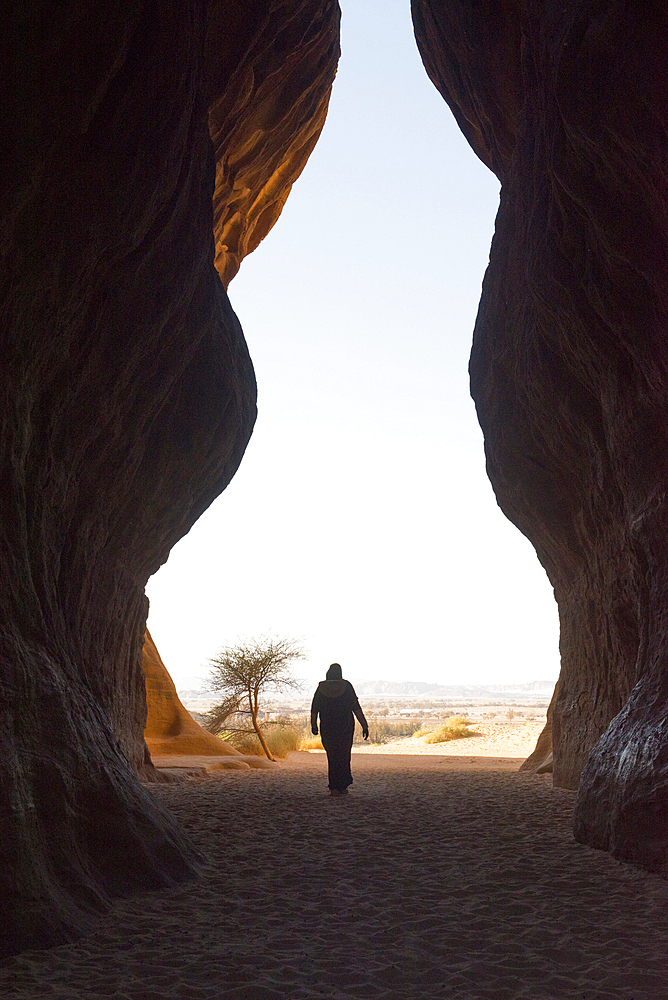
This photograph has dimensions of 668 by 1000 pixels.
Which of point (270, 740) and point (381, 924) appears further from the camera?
point (270, 740)

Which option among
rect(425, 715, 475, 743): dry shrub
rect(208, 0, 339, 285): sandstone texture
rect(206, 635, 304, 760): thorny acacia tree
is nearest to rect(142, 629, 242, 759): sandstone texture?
rect(206, 635, 304, 760): thorny acacia tree

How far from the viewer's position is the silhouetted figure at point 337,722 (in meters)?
11.6

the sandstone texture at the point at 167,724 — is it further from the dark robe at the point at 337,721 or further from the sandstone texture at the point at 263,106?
the sandstone texture at the point at 263,106

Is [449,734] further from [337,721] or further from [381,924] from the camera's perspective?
[381,924]

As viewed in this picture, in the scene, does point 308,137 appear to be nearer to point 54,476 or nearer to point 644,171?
point 644,171

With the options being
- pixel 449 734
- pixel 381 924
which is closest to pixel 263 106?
pixel 381 924

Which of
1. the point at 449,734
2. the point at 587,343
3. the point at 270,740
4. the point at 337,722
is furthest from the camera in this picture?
the point at 449,734

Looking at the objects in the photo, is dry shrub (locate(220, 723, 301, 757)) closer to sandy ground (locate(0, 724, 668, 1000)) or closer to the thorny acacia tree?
the thorny acacia tree

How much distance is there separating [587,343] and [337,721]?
24.5ft

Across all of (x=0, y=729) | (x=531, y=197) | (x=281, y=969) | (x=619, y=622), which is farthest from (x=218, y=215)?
(x=281, y=969)

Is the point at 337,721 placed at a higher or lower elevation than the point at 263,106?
lower

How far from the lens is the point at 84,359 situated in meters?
7.52

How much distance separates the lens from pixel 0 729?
16.2 feet

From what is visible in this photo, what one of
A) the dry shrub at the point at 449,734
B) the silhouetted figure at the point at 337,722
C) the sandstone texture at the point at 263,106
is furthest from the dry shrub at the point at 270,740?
the sandstone texture at the point at 263,106
